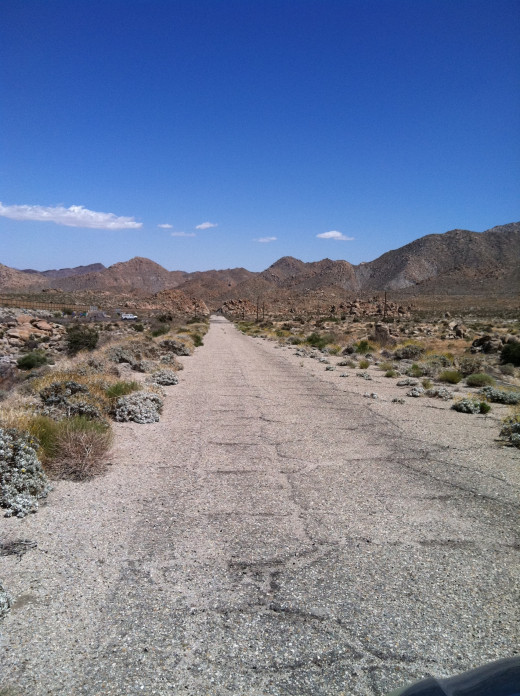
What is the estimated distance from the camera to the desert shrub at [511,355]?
2212cm

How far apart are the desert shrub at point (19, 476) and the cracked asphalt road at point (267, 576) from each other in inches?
9.1

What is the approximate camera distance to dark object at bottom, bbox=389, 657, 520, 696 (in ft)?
7.29

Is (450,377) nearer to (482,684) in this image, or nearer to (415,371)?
(415,371)

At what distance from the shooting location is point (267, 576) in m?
4.52

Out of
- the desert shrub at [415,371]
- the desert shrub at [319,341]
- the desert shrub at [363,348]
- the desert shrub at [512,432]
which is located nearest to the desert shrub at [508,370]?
the desert shrub at [415,371]

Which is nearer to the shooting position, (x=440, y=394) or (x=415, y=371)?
(x=440, y=394)

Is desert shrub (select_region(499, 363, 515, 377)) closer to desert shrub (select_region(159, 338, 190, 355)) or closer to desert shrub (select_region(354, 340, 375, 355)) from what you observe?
desert shrub (select_region(354, 340, 375, 355))

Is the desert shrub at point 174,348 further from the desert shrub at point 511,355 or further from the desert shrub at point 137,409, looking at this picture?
the desert shrub at point 511,355

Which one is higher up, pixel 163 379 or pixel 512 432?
pixel 512 432

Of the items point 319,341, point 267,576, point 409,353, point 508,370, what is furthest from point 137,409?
point 319,341

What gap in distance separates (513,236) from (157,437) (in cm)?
13940

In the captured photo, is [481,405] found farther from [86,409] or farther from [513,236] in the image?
[513,236]

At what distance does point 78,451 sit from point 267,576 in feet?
12.9

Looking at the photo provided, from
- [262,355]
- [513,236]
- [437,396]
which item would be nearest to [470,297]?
[513,236]
